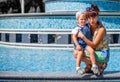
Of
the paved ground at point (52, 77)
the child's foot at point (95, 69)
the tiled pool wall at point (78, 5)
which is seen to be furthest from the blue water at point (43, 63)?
the tiled pool wall at point (78, 5)

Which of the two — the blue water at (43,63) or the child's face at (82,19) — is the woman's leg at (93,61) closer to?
the child's face at (82,19)

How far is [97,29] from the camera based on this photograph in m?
4.71

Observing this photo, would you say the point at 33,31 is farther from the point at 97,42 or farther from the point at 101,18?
the point at 97,42

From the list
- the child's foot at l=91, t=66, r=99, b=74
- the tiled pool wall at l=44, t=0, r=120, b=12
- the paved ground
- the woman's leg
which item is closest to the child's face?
the woman's leg

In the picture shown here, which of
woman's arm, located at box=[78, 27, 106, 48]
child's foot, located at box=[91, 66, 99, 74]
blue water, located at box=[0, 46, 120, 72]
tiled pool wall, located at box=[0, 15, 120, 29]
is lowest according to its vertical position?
blue water, located at box=[0, 46, 120, 72]

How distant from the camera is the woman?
15.3 ft

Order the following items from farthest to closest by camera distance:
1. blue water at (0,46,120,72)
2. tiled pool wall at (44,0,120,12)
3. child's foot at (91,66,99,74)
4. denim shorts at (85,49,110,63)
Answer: tiled pool wall at (44,0,120,12) → blue water at (0,46,120,72) → denim shorts at (85,49,110,63) → child's foot at (91,66,99,74)

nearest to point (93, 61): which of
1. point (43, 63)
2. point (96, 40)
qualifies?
point (96, 40)

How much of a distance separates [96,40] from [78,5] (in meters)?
10.3

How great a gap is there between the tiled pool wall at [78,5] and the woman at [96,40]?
1017cm

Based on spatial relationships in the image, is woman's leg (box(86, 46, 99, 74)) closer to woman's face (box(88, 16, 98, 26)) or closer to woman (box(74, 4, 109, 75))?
woman (box(74, 4, 109, 75))

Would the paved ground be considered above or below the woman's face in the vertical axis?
below

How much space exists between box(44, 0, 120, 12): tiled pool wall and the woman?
10.2 metres

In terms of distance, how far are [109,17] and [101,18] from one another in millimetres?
285
